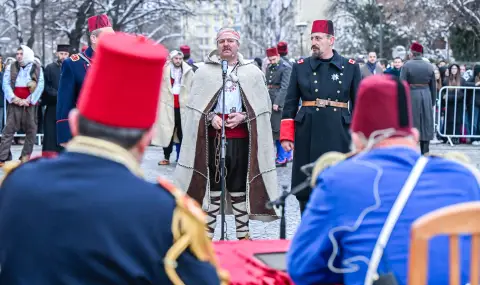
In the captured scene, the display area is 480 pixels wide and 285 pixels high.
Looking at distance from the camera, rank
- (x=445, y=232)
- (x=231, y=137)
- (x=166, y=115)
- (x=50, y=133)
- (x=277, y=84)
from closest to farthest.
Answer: (x=445, y=232) → (x=231, y=137) → (x=50, y=133) → (x=166, y=115) → (x=277, y=84)

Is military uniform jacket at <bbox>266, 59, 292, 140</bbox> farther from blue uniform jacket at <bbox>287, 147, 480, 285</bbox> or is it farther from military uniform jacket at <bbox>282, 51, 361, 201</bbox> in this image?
blue uniform jacket at <bbox>287, 147, 480, 285</bbox>

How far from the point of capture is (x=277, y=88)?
14188 millimetres

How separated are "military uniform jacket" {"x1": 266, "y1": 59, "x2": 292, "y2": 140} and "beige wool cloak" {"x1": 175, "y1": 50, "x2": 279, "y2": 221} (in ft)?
20.7

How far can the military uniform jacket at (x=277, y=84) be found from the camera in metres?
13.6

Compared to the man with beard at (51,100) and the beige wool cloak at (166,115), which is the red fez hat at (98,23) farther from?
the beige wool cloak at (166,115)

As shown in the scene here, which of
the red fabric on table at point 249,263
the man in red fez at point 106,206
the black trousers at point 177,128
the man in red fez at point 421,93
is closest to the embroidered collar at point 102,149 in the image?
the man in red fez at point 106,206

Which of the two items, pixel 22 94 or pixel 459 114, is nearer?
pixel 22 94

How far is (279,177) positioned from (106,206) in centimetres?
1030

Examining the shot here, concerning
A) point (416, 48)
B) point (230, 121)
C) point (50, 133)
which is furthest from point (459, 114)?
point (230, 121)

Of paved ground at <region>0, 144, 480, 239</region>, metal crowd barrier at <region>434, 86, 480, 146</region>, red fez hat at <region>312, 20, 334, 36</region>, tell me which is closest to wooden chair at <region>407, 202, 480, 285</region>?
red fez hat at <region>312, 20, 334, 36</region>

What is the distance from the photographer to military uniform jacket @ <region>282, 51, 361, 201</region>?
23.5 ft

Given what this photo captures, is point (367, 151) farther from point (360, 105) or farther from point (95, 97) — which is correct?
point (95, 97)

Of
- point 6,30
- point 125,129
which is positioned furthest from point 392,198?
point 6,30

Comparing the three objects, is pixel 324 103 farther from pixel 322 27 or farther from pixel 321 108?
pixel 322 27
